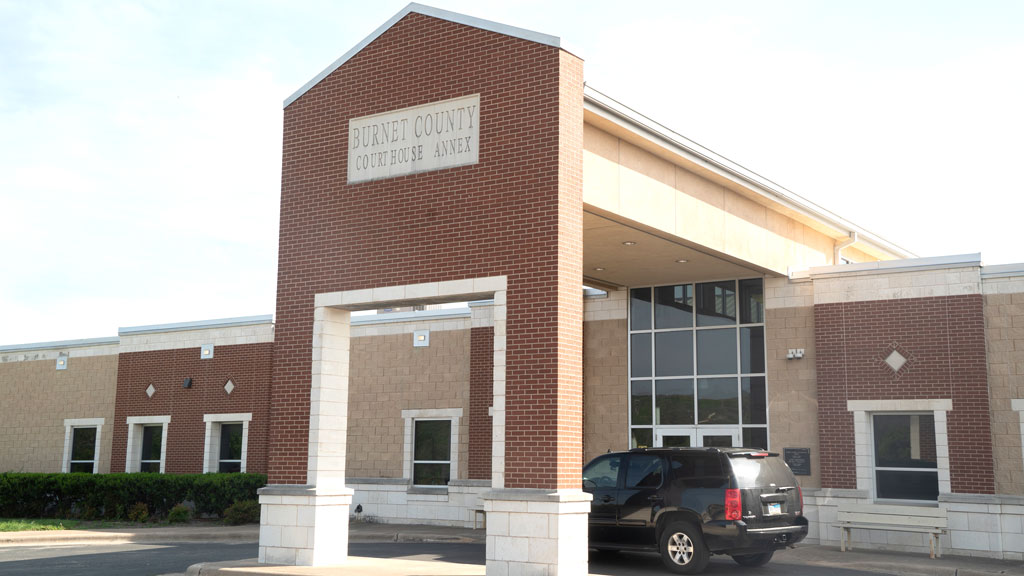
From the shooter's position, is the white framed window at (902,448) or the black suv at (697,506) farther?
the white framed window at (902,448)

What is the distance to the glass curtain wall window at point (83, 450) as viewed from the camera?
29.3m

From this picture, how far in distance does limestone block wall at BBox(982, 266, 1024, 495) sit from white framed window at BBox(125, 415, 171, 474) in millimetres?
21127

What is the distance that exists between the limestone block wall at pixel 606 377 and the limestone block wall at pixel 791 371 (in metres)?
3.41

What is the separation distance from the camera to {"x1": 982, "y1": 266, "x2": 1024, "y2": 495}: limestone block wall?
55.7ft

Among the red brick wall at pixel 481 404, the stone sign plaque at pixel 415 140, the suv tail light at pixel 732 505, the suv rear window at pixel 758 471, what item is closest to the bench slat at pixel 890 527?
the suv rear window at pixel 758 471

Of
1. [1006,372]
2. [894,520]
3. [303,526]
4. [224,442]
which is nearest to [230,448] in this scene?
[224,442]

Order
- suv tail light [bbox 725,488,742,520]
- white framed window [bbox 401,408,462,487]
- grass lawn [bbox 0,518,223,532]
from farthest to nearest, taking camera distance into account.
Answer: white framed window [bbox 401,408,462,487]
grass lawn [bbox 0,518,223,532]
suv tail light [bbox 725,488,742,520]

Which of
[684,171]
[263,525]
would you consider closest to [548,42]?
[684,171]

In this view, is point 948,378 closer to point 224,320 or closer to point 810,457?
point 810,457

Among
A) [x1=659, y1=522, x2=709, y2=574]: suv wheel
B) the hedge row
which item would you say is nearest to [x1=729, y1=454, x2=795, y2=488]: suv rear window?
[x1=659, y1=522, x2=709, y2=574]: suv wheel

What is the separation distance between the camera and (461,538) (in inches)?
780

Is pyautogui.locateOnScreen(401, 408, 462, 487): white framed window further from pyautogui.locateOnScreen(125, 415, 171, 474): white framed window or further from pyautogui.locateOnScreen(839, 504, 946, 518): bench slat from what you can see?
pyautogui.locateOnScreen(839, 504, 946, 518): bench slat

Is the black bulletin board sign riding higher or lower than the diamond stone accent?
lower

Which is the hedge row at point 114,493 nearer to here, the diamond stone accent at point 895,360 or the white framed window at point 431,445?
the white framed window at point 431,445
